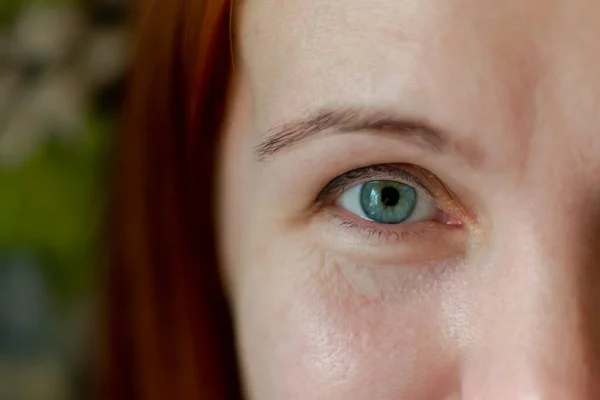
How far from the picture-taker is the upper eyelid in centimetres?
76

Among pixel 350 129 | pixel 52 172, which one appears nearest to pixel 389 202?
pixel 350 129

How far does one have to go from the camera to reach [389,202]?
0.79 metres

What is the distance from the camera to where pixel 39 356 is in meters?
1.18

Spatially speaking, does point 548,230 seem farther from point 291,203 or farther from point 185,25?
point 185,25

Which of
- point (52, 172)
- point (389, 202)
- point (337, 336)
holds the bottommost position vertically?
point (337, 336)

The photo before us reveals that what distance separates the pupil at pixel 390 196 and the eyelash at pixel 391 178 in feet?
0.06

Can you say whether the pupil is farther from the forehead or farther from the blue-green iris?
the forehead

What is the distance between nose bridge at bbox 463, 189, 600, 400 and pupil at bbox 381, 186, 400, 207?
15 centimetres

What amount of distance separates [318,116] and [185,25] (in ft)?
0.98

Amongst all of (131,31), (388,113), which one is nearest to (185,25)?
(131,31)

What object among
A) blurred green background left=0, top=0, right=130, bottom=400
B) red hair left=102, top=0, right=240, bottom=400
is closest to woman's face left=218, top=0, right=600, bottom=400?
red hair left=102, top=0, right=240, bottom=400

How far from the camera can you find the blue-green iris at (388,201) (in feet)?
2.58

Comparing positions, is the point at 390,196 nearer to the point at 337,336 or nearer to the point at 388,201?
the point at 388,201

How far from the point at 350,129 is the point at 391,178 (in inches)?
3.6
